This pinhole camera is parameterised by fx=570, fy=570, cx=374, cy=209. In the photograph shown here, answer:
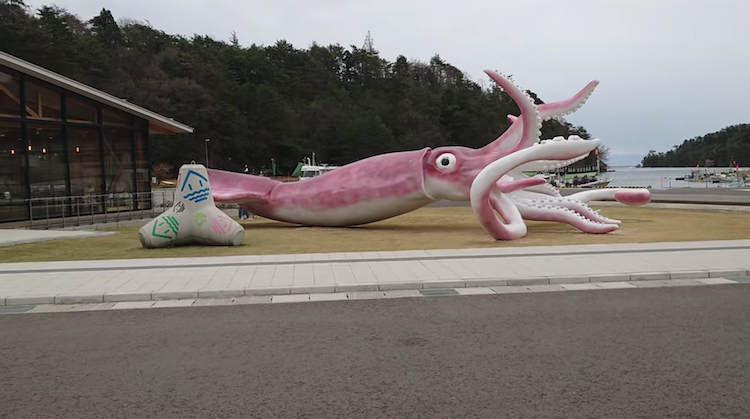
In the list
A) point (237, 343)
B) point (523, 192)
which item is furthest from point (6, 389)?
point (523, 192)

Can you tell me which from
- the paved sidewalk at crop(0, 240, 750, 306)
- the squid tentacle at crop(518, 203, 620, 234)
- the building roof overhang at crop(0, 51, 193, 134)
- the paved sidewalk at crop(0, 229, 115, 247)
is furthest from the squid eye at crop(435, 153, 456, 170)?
the building roof overhang at crop(0, 51, 193, 134)

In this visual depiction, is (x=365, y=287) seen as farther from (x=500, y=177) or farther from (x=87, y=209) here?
(x=87, y=209)

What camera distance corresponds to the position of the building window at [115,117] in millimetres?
22562

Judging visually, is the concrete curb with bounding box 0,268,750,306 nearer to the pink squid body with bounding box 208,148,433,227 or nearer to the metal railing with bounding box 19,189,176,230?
the pink squid body with bounding box 208,148,433,227

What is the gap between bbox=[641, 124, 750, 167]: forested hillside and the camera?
11800 cm

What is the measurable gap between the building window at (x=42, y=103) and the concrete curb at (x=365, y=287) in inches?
557

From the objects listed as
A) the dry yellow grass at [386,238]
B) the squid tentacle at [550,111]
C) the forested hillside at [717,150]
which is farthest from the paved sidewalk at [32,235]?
the forested hillside at [717,150]

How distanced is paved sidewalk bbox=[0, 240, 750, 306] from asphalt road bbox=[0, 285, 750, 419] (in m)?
0.85

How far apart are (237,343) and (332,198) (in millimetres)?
11269

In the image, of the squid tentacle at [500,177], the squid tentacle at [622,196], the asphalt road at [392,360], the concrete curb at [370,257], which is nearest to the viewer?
the asphalt road at [392,360]

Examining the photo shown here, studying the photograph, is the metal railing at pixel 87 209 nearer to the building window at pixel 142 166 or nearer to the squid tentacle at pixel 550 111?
the building window at pixel 142 166

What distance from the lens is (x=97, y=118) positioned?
22.1 meters

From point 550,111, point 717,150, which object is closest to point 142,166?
point 550,111

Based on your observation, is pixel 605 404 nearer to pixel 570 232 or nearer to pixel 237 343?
pixel 237 343
